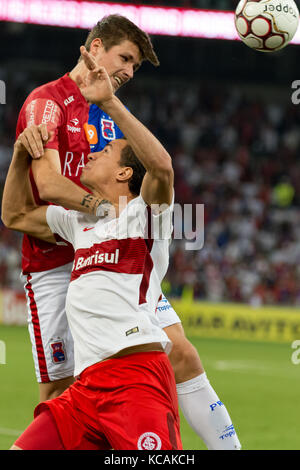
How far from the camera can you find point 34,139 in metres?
3.96

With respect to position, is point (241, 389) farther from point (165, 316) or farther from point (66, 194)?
point (66, 194)

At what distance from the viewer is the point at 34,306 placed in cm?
449

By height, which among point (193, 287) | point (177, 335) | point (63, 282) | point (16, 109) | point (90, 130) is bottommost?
point (193, 287)

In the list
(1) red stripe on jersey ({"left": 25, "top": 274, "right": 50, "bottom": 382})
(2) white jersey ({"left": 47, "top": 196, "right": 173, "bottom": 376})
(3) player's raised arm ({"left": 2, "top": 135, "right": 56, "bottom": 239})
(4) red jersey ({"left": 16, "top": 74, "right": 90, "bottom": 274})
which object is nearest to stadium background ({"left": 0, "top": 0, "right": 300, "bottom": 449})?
(1) red stripe on jersey ({"left": 25, "top": 274, "right": 50, "bottom": 382})

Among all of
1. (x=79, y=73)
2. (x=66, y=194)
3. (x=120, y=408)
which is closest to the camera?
(x=120, y=408)

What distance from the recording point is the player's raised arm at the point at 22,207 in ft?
13.5

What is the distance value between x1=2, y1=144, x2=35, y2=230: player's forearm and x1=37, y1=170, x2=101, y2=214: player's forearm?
267 mm

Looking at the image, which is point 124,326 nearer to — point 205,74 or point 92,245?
point 92,245

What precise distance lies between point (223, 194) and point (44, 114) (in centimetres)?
1806

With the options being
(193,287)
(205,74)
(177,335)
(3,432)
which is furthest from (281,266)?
(177,335)

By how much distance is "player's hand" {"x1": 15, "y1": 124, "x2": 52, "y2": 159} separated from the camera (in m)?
3.96

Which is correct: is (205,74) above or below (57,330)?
above

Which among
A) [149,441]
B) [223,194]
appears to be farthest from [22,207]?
[223,194]

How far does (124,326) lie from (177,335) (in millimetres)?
1060
